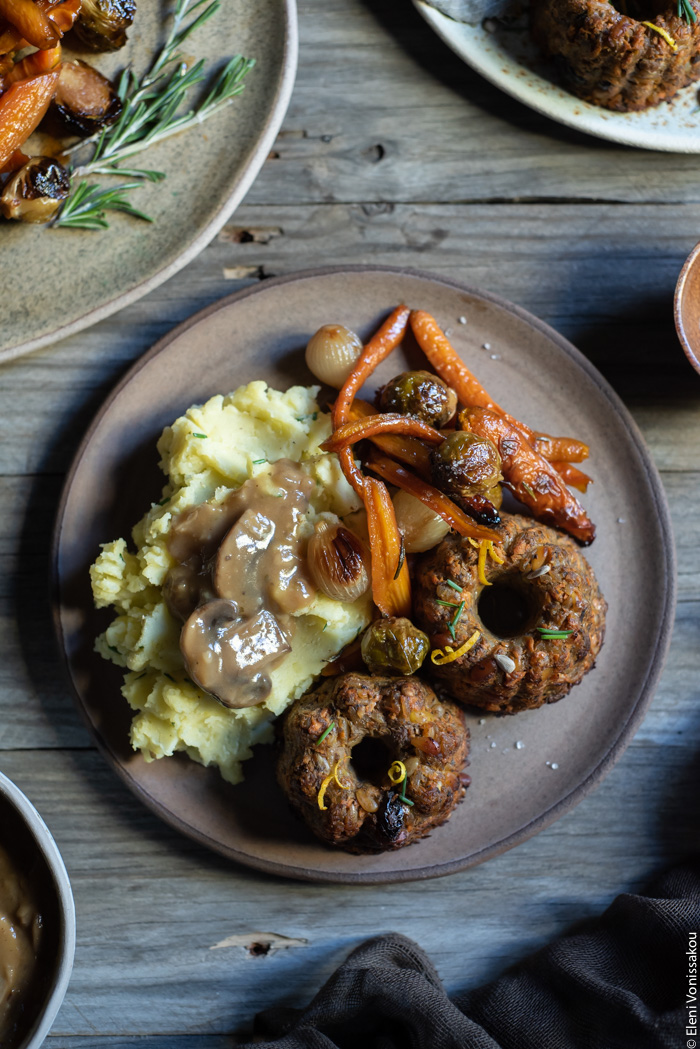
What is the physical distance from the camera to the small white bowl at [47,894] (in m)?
2.67

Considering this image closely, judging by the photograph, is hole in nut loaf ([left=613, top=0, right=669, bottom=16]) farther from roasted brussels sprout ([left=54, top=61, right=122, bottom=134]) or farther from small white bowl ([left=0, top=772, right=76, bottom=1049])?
small white bowl ([left=0, top=772, right=76, bottom=1049])

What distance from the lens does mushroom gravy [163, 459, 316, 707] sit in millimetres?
2693

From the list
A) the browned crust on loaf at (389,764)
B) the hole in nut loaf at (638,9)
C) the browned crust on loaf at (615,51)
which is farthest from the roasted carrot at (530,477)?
the hole in nut loaf at (638,9)

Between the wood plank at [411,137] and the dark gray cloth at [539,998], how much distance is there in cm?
308

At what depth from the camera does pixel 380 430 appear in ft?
9.48

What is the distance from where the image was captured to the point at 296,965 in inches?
130

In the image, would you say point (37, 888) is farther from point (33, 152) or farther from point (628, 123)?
point (628, 123)

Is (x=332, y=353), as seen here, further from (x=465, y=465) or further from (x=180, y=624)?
(x=180, y=624)

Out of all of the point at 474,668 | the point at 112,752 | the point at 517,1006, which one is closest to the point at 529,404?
the point at 474,668

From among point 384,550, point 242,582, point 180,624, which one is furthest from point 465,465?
point 180,624

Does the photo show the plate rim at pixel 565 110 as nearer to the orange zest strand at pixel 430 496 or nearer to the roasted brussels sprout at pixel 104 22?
the roasted brussels sprout at pixel 104 22

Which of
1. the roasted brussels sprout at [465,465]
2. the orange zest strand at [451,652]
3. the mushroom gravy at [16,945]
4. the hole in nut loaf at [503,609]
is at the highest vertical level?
the roasted brussels sprout at [465,465]

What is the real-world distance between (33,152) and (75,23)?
0.52 meters

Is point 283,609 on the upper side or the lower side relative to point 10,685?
upper
